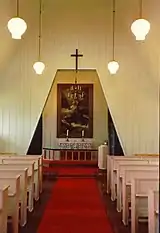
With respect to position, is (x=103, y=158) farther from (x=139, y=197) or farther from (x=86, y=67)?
(x=139, y=197)

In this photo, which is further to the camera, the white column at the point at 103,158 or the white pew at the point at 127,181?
the white column at the point at 103,158

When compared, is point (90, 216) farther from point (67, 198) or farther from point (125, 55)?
point (125, 55)

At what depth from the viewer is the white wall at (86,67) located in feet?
36.0

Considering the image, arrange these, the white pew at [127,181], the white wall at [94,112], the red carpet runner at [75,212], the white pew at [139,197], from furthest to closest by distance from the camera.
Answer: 1. the white wall at [94,112]
2. the white pew at [127,181]
3. the red carpet runner at [75,212]
4. the white pew at [139,197]

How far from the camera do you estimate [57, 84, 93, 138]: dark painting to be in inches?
668

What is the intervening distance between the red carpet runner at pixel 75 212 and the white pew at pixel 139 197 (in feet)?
1.38

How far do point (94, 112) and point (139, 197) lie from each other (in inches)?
468

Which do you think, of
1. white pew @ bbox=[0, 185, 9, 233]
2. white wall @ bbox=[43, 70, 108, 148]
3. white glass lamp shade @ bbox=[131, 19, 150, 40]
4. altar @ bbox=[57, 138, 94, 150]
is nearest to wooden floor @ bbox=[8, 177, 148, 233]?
white pew @ bbox=[0, 185, 9, 233]

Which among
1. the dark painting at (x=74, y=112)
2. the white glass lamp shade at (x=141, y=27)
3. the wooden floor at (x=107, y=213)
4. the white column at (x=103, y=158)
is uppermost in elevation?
the white glass lamp shade at (x=141, y=27)

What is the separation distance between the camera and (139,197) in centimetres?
522

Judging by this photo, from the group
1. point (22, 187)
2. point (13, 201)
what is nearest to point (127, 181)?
point (22, 187)

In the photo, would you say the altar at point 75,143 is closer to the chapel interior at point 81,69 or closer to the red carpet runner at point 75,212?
the chapel interior at point 81,69

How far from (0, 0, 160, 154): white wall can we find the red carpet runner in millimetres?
2192

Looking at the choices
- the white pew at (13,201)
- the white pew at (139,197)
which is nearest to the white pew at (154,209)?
the white pew at (139,197)
